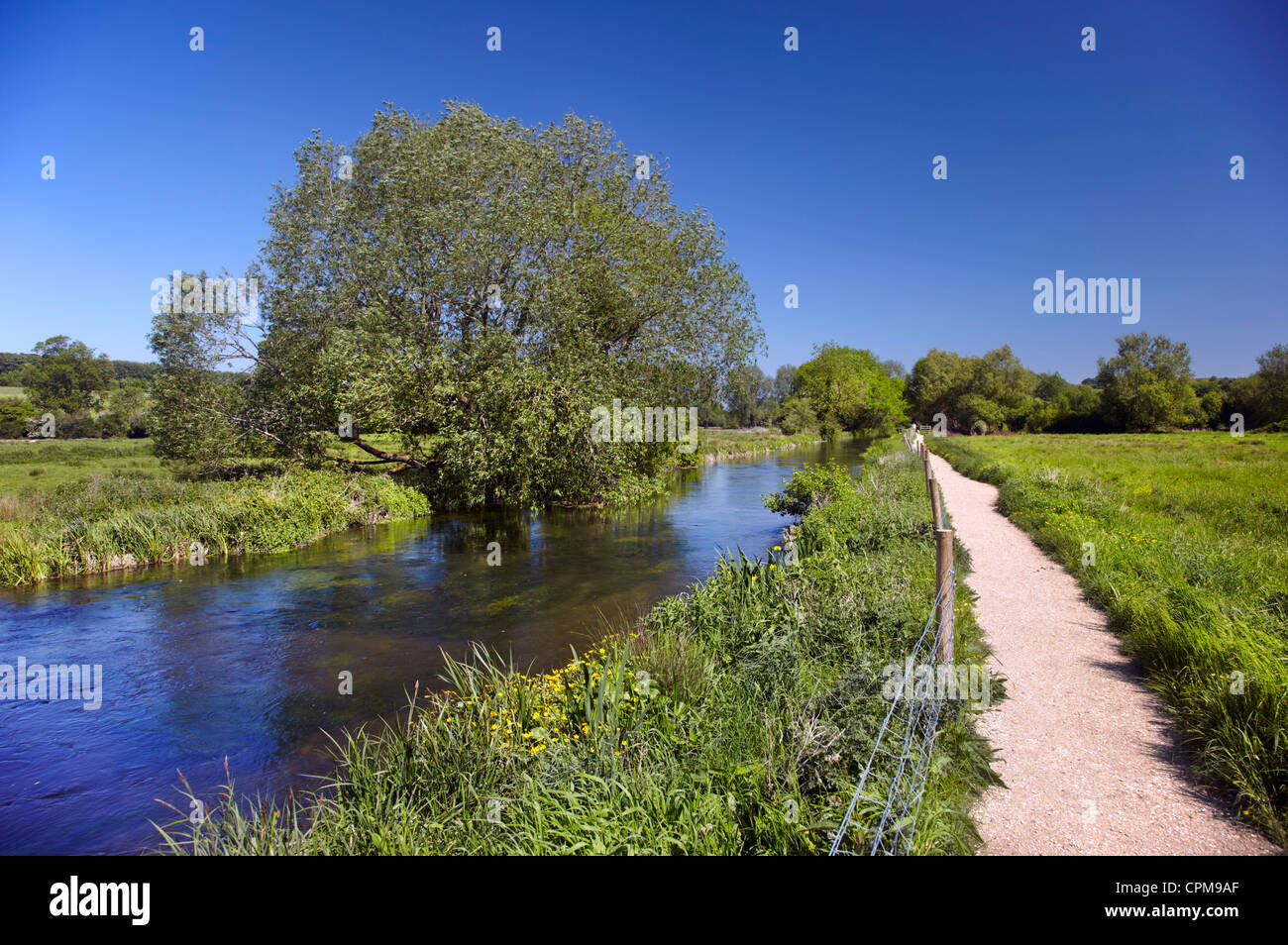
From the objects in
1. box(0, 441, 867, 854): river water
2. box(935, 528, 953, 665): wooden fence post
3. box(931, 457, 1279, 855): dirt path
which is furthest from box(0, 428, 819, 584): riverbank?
box(935, 528, 953, 665): wooden fence post

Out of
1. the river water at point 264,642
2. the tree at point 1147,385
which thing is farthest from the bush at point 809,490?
the tree at point 1147,385

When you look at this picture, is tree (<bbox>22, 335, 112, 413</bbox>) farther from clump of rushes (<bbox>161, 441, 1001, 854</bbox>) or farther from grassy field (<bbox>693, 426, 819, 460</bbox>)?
clump of rushes (<bbox>161, 441, 1001, 854</bbox>)

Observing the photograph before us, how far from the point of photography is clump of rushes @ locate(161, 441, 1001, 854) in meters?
4.24

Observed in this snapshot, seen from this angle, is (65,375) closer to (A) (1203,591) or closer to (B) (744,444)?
(B) (744,444)

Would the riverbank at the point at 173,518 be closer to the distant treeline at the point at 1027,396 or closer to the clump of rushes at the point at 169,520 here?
the clump of rushes at the point at 169,520

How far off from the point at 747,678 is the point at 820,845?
110 inches

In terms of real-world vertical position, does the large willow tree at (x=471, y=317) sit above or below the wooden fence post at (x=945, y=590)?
above

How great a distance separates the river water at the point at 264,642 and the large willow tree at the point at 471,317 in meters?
4.34

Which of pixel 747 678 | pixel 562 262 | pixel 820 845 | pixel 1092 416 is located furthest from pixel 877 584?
pixel 1092 416

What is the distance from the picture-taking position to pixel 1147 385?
7825 cm

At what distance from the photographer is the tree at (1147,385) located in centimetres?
7550

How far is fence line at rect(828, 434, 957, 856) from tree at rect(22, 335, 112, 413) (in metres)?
89.7

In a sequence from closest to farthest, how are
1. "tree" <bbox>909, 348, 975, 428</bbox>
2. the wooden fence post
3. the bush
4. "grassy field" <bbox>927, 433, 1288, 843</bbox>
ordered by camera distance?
"grassy field" <bbox>927, 433, 1288, 843</bbox>
the wooden fence post
the bush
"tree" <bbox>909, 348, 975, 428</bbox>
